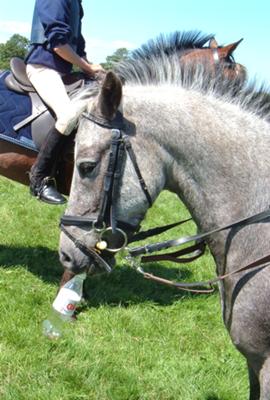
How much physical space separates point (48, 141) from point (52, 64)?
2.40 ft

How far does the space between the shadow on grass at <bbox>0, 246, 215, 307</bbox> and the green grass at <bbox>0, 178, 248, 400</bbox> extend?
0.04 feet

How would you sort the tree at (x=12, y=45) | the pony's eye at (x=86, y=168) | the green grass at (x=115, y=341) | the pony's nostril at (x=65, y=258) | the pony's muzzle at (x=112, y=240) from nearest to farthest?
the pony's eye at (x=86, y=168)
the pony's muzzle at (x=112, y=240)
the pony's nostril at (x=65, y=258)
the green grass at (x=115, y=341)
the tree at (x=12, y=45)

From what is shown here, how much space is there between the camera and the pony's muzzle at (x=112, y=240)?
2.77 m

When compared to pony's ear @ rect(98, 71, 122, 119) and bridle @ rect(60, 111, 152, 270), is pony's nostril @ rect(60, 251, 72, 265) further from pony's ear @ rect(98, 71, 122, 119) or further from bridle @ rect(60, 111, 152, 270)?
pony's ear @ rect(98, 71, 122, 119)

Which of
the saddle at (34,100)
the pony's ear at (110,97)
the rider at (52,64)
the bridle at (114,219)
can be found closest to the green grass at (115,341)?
the rider at (52,64)

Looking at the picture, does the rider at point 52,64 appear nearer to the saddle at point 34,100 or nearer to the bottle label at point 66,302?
the saddle at point 34,100

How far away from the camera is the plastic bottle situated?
4.54 meters

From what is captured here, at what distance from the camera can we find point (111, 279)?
19.5ft

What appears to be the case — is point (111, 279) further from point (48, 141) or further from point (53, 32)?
point (53, 32)

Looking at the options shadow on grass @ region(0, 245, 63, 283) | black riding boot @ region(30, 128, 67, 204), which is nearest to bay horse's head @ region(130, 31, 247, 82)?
black riding boot @ region(30, 128, 67, 204)

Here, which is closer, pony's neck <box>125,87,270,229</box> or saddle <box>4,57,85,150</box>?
pony's neck <box>125,87,270,229</box>

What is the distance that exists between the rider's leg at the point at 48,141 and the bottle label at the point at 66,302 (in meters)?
0.87

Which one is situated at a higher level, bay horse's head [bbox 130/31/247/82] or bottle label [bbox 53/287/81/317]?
bay horse's head [bbox 130/31/247/82]

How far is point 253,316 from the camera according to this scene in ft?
8.54
